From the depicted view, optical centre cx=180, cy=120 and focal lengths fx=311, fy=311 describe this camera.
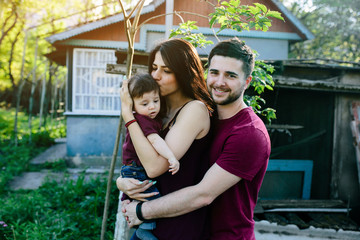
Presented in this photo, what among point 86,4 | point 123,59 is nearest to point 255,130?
point 123,59

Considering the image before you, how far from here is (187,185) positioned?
1.76 meters

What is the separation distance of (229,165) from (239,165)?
5cm

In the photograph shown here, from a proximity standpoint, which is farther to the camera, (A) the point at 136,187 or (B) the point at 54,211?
(B) the point at 54,211

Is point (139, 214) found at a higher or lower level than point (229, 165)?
lower

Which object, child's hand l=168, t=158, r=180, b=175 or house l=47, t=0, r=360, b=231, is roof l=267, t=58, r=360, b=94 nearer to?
house l=47, t=0, r=360, b=231

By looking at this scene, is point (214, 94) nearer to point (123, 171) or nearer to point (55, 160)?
point (123, 171)

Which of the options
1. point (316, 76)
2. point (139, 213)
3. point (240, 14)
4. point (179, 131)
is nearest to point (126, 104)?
point (179, 131)

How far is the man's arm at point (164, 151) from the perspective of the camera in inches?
65.2

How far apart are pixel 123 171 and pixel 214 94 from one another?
73 centimetres

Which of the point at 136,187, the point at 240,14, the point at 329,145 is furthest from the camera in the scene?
Answer: the point at 329,145

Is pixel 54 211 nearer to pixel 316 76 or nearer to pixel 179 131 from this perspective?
pixel 179 131

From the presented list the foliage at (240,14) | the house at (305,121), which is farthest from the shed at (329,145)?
the foliage at (240,14)

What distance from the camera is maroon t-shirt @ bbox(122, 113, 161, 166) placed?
5.88 feet

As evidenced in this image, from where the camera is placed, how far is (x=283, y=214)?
454cm
